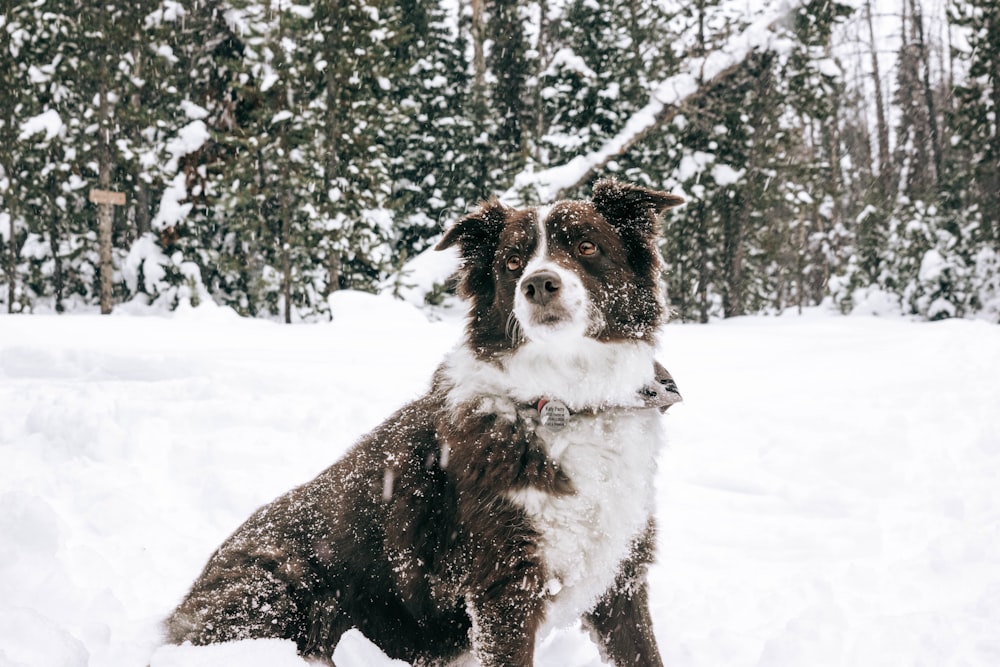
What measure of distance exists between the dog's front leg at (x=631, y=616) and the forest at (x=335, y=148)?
11.2 metres

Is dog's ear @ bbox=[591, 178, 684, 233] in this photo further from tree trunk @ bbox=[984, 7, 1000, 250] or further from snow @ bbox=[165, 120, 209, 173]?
tree trunk @ bbox=[984, 7, 1000, 250]

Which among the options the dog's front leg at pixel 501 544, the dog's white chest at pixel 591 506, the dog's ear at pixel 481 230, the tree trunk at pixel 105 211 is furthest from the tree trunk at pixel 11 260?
the dog's white chest at pixel 591 506

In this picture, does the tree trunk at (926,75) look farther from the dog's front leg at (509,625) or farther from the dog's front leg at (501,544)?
the dog's front leg at (509,625)

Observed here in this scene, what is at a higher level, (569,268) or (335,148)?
(335,148)

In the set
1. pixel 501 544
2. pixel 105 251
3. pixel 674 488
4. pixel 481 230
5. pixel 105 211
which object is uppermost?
pixel 105 211

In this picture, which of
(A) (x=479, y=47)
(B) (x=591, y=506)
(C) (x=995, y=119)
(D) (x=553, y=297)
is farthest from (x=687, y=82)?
(B) (x=591, y=506)

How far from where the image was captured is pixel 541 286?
2.71 metres

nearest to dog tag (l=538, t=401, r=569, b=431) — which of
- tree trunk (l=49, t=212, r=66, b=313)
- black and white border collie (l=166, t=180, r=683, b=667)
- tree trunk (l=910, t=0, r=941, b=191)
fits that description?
black and white border collie (l=166, t=180, r=683, b=667)

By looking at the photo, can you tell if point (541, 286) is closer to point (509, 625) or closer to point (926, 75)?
point (509, 625)

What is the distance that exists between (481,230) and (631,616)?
71.7 inches

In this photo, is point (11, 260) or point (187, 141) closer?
point (187, 141)

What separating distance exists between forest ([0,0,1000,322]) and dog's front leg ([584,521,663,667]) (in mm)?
11180

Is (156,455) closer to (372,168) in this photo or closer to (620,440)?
(620,440)

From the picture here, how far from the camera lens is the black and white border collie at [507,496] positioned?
2.54 metres
